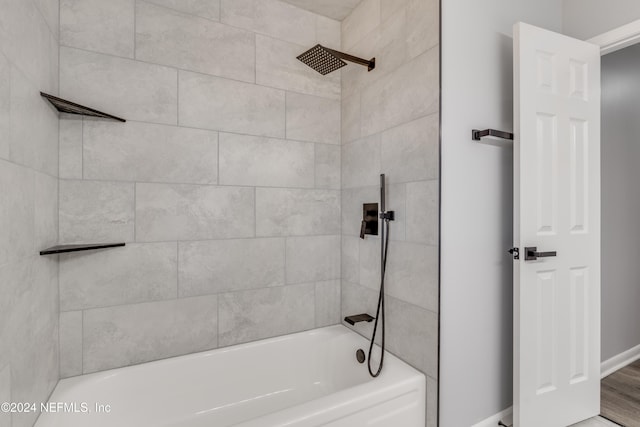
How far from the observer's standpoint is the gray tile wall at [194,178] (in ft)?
5.27

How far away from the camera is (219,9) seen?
1895 mm

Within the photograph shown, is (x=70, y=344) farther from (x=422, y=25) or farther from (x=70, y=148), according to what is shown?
(x=422, y=25)

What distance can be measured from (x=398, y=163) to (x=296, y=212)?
29.2 inches

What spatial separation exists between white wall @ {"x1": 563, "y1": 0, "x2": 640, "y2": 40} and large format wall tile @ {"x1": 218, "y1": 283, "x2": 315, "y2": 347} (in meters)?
2.30

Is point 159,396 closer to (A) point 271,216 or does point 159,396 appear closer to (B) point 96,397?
(B) point 96,397

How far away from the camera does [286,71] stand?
2.11 meters

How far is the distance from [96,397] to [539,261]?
2.29 metres

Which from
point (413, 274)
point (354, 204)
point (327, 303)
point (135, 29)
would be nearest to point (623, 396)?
point (413, 274)

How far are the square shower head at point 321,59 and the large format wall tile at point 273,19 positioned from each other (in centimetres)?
33

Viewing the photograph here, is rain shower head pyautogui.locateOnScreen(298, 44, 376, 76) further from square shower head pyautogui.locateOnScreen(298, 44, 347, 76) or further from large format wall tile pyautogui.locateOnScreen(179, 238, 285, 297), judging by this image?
large format wall tile pyautogui.locateOnScreen(179, 238, 285, 297)

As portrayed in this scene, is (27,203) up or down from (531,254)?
up

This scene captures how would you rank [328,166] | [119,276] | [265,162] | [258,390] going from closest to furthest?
[119,276] < [258,390] < [265,162] < [328,166]

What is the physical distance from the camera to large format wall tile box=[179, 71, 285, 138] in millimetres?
1828

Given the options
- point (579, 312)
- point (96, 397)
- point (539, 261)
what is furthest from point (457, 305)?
point (96, 397)
